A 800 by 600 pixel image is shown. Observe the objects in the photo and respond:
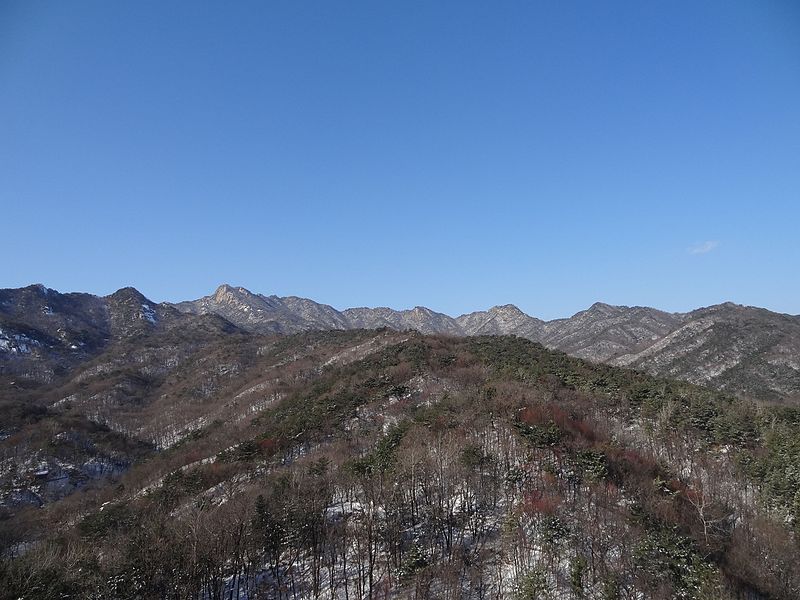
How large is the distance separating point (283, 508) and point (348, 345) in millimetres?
101371

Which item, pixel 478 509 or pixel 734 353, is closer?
pixel 478 509

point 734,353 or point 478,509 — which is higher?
point 734,353

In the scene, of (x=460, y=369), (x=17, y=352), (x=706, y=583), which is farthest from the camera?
(x=17, y=352)

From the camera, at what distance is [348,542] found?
27.6m

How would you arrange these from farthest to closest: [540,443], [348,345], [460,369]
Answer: [348,345]
[460,369]
[540,443]

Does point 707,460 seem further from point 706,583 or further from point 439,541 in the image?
point 439,541

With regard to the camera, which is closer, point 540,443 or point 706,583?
point 706,583

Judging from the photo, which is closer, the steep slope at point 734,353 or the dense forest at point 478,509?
the dense forest at point 478,509

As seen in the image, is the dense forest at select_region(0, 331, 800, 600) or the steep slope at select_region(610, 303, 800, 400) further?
the steep slope at select_region(610, 303, 800, 400)

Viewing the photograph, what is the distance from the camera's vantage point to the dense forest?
2239 cm

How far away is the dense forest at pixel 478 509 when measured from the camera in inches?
882

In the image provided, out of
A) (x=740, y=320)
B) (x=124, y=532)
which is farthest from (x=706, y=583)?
(x=740, y=320)

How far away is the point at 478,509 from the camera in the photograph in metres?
29.9

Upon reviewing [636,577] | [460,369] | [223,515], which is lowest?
[636,577]
